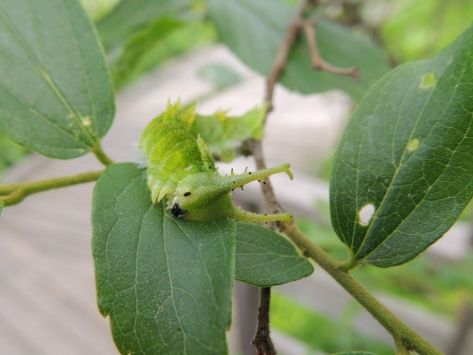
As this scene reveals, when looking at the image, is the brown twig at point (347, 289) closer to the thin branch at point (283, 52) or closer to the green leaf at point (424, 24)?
the thin branch at point (283, 52)

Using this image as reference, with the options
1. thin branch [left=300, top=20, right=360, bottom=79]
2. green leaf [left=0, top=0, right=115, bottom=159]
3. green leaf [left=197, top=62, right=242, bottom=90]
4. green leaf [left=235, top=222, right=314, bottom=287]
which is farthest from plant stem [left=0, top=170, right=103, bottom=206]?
green leaf [left=197, top=62, right=242, bottom=90]

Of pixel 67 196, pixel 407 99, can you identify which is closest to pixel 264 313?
pixel 407 99

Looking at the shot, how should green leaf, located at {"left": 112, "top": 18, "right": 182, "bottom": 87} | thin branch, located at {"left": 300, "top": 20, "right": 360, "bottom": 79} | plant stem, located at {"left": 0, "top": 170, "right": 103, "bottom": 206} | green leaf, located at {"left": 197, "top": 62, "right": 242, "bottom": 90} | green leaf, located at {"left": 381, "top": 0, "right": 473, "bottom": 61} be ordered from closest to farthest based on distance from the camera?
plant stem, located at {"left": 0, "top": 170, "right": 103, "bottom": 206}
thin branch, located at {"left": 300, "top": 20, "right": 360, "bottom": 79}
green leaf, located at {"left": 112, "top": 18, "right": 182, "bottom": 87}
green leaf, located at {"left": 381, "top": 0, "right": 473, "bottom": 61}
green leaf, located at {"left": 197, "top": 62, "right": 242, "bottom": 90}

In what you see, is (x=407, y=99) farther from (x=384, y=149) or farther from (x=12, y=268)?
(x=12, y=268)

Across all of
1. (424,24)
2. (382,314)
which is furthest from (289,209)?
(382,314)

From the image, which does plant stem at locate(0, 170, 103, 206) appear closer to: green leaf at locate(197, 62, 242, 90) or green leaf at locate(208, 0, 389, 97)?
green leaf at locate(208, 0, 389, 97)

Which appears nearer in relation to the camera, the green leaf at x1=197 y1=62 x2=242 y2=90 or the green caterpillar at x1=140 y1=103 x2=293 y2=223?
the green caterpillar at x1=140 y1=103 x2=293 y2=223
